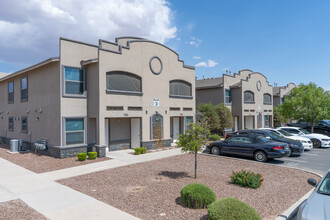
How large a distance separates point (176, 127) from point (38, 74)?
1232 centimetres

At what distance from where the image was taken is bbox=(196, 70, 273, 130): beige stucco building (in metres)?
26.5

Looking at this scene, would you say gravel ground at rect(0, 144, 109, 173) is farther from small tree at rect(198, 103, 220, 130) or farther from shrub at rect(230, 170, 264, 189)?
small tree at rect(198, 103, 220, 130)

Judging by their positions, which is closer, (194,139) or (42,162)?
(194,139)

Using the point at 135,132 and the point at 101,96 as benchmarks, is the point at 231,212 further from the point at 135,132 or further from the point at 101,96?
the point at 135,132

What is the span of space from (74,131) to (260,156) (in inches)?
449

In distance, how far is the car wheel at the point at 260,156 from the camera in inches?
483

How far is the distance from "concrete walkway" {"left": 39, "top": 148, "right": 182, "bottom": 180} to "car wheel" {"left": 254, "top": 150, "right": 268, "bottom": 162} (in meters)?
5.07

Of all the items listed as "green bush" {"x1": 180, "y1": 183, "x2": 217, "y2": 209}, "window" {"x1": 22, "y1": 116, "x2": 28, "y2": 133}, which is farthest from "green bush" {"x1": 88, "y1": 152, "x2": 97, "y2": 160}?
"green bush" {"x1": 180, "y1": 183, "x2": 217, "y2": 209}

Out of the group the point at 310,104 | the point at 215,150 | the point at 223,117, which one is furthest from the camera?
the point at 223,117

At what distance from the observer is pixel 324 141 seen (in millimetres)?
17266

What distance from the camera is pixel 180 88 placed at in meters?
19.8

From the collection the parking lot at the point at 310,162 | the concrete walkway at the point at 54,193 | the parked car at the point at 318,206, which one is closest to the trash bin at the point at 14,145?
the concrete walkway at the point at 54,193

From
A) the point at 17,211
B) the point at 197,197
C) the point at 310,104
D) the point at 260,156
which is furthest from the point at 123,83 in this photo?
the point at 310,104

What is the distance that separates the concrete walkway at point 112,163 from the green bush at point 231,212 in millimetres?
7386
